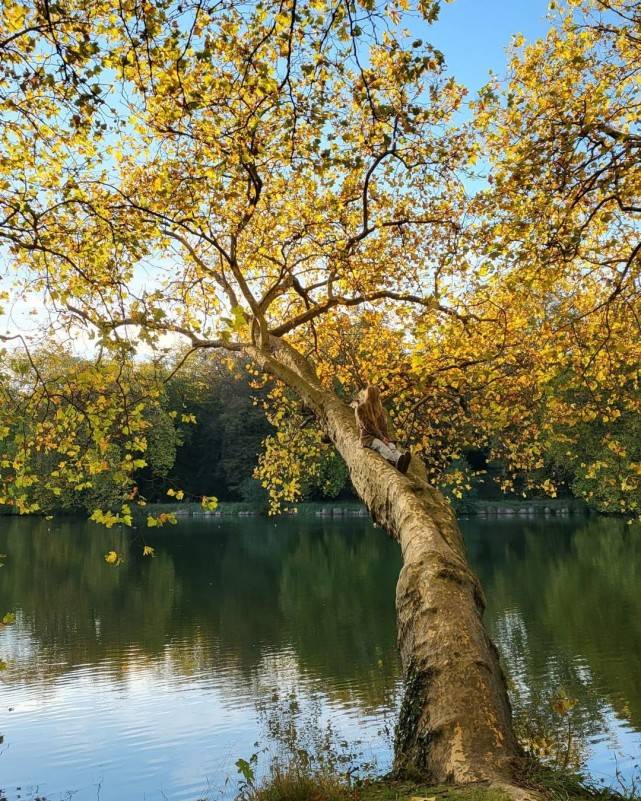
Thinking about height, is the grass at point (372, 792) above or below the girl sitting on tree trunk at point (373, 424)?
below

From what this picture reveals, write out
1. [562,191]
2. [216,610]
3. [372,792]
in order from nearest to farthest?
[372,792] → [562,191] → [216,610]

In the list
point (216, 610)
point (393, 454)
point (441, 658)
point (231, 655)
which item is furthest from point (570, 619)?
point (441, 658)

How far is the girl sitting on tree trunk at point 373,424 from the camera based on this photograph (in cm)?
920

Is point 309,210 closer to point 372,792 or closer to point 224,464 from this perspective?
point 372,792

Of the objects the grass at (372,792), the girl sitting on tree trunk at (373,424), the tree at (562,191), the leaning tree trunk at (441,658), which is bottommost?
the grass at (372,792)

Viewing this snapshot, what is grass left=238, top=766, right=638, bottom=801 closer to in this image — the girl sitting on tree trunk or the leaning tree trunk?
the leaning tree trunk

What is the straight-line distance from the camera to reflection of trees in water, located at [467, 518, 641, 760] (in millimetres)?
12625

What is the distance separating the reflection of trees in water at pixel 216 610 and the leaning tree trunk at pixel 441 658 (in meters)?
6.45

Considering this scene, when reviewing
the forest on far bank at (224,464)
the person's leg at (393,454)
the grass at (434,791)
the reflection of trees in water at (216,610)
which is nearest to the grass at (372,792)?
the grass at (434,791)

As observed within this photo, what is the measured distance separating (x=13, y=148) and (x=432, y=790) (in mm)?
9476

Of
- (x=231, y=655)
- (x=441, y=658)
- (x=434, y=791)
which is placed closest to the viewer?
(x=434, y=791)

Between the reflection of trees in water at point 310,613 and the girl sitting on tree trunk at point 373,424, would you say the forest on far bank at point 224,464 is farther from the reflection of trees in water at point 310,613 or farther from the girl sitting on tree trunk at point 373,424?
the girl sitting on tree trunk at point 373,424

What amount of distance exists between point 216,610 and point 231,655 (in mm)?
5133

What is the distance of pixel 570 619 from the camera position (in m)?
18.6
